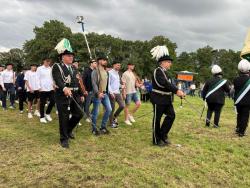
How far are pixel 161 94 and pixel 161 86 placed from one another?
205mm

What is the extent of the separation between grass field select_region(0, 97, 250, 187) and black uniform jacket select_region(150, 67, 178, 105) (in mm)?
1110

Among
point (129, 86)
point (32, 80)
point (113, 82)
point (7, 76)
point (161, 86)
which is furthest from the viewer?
point (7, 76)

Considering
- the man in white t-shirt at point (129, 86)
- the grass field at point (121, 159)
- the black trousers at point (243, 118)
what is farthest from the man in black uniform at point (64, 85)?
the black trousers at point (243, 118)

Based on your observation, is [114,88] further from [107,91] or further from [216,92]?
[216,92]

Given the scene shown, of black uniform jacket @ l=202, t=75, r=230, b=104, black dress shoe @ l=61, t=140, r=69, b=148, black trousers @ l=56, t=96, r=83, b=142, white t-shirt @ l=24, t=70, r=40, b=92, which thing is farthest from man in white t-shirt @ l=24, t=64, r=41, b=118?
black uniform jacket @ l=202, t=75, r=230, b=104

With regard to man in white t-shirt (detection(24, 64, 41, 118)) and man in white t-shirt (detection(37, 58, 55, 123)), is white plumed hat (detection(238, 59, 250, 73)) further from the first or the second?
man in white t-shirt (detection(24, 64, 41, 118))

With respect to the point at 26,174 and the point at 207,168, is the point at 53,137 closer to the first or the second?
the point at 26,174

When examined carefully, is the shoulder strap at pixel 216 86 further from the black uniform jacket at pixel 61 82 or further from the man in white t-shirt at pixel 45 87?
the man in white t-shirt at pixel 45 87

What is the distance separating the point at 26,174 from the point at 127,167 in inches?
70.9

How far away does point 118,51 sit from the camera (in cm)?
8062

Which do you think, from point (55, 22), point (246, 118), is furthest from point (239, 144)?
point (55, 22)

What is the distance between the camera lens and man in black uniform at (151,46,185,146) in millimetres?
7371

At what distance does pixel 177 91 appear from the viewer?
719 centimetres

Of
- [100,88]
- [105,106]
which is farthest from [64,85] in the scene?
[105,106]
